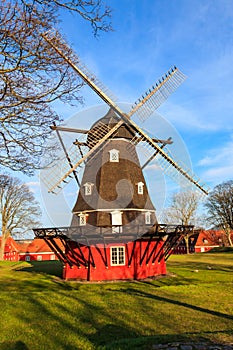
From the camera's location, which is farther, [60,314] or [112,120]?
[112,120]

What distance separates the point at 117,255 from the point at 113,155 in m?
6.21

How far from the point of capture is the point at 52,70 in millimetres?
7348

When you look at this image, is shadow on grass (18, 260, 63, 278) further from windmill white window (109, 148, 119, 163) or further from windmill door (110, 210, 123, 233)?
windmill white window (109, 148, 119, 163)

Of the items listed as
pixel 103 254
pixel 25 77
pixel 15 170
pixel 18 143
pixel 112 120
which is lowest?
pixel 103 254

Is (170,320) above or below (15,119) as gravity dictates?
below

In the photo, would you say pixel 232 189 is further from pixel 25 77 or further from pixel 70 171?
pixel 25 77

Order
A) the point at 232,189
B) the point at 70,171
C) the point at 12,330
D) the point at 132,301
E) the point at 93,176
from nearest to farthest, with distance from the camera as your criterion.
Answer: the point at 12,330 < the point at 132,301 < the point at 70,171 < the point at 93,176 < the point at 232,189

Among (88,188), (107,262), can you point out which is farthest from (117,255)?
(88,188)

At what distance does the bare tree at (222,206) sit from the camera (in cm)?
4650

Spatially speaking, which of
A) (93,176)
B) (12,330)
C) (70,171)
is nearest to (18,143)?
(12,330)

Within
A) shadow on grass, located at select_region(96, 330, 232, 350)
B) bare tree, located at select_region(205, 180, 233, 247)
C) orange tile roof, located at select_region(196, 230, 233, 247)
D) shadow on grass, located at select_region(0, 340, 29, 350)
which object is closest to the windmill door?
shadow on grass, located at select_region(0, 340, 29, 350)

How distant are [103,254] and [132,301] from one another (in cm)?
792

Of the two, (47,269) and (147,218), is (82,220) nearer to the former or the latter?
(147,218)

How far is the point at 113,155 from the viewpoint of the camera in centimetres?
1895
